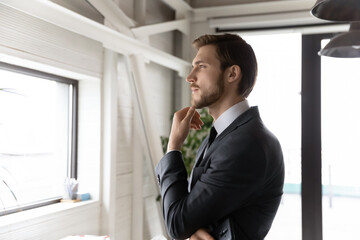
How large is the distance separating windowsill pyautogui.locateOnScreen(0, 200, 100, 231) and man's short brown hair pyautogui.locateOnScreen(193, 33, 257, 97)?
1400 mm

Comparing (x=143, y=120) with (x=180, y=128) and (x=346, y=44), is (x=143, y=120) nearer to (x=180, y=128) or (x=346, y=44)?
(x=346, y=44)

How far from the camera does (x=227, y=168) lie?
1113mm

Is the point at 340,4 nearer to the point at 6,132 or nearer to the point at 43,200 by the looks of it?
the point at 6,132

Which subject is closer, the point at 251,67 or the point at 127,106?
the point at 251,67

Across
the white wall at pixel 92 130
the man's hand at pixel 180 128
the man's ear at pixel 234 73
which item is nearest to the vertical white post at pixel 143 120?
the white wall at pixel 92 130

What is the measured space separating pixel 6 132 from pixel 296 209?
8.93 feet

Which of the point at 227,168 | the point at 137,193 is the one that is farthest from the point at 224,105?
the point at 137,193

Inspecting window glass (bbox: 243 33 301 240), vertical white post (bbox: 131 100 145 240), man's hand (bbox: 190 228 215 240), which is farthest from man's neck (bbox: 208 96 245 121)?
window glass (bbox: 243 33 301 240)

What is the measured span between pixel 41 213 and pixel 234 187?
5.14 ft

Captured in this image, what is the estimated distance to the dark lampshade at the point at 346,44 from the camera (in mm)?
1809

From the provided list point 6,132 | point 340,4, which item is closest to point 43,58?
point 6,132

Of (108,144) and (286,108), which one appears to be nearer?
(108,144)

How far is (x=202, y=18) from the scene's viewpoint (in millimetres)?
4051

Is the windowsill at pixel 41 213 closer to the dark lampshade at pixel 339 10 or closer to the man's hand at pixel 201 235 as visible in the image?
the man's hand at pixel 201 235
